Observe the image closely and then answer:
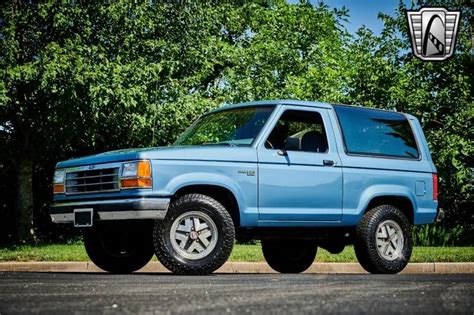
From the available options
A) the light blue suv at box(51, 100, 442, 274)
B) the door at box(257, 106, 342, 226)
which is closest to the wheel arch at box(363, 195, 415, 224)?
the light blue suv at box(51, 100, 442, 274)

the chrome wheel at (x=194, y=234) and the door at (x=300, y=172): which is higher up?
the door at (x=300, y=172)

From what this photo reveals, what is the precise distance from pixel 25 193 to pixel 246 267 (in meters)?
9.50

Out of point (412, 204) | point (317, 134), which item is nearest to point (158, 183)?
point (317, 134)

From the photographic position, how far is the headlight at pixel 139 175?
27.3 ft

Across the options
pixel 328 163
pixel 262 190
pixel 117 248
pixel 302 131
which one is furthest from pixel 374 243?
pixel 117 248

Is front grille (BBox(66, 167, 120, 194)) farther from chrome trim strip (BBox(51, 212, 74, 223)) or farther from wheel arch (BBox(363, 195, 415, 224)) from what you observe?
wheel arch (BBox(363, 195, 415, 224))

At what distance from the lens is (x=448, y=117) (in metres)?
20.8

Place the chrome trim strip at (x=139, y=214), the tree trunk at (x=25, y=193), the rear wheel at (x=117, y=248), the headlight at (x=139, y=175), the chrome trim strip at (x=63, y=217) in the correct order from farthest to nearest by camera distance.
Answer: the tree trunk at (x=25, y=193)
the rear wheel at (x=117, y=248)
the chrome trim strip at (x=63, y=217)
the headlight at (x=139, y=175)
the chrome trim strip at (x=139, y=214)

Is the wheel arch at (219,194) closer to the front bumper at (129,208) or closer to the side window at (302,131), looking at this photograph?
the front bumper at (129,208)

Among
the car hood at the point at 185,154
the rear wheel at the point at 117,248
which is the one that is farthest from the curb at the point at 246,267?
the car hood at the point at 185,154

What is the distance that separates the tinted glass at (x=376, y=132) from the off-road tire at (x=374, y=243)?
2.56ft

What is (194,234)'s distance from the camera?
850 cm

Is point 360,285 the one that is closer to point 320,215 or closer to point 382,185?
point 320,215

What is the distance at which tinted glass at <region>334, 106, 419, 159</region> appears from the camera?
10.0 m
